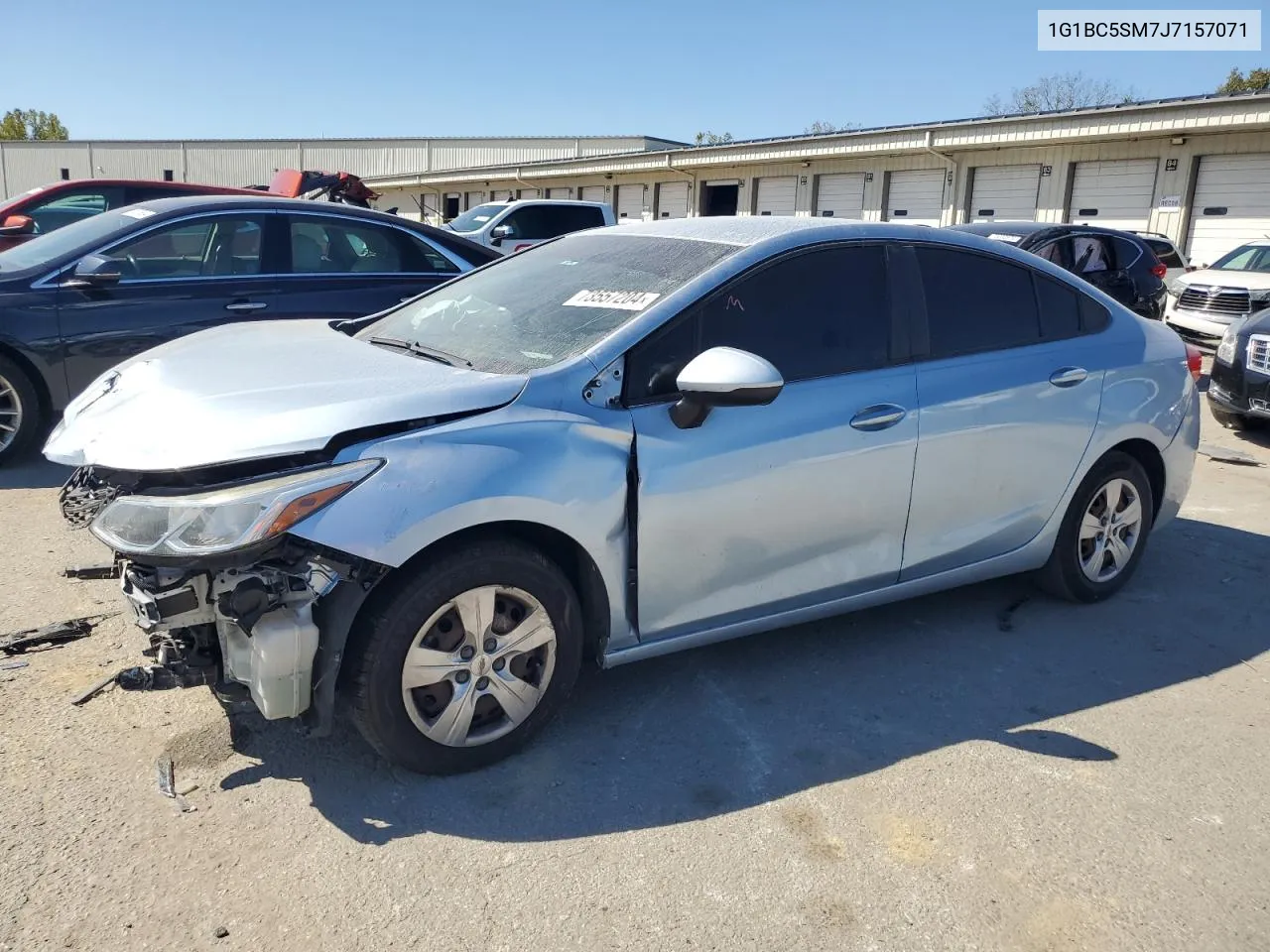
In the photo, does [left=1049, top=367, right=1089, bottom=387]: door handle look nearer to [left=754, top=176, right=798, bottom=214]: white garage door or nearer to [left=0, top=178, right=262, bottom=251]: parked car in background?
[left=0, top=178, right=262, bottom=251]: parked car in background

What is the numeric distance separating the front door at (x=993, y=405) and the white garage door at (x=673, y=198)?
80.8 ft

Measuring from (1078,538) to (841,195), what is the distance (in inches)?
821

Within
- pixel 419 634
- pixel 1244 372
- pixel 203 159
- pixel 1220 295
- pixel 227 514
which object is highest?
pixel 203 159

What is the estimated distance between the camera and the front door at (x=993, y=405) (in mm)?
3844

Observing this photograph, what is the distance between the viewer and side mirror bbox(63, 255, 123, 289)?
234 inches

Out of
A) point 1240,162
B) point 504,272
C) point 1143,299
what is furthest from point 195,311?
point 1240,162

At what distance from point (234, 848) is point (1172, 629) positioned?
387 centimetres

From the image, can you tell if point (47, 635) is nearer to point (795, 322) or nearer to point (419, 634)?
point (419, 634)

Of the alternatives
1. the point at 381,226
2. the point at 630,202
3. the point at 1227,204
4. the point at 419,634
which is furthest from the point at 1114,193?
the point at 419,634

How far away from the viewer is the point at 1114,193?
61.9 ft

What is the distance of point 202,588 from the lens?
2.72 meters

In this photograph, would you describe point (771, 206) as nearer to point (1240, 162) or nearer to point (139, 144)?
point (1240, 162)

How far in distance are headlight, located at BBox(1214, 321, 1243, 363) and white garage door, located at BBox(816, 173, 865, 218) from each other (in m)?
15.1

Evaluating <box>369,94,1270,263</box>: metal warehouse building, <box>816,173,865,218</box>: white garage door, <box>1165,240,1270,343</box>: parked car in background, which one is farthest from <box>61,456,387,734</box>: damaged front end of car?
<box>816,173,865,218</box>: white garage door
